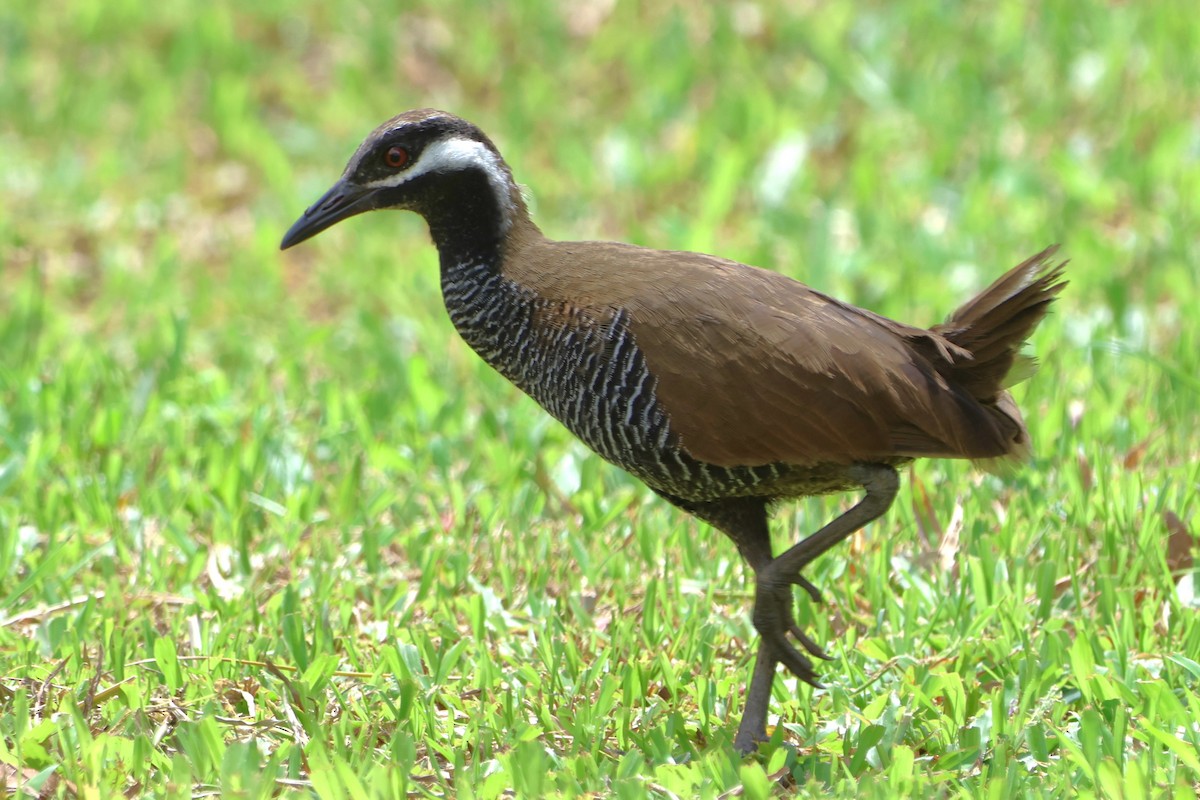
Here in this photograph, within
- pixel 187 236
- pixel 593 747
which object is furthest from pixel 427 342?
pixel 593 747

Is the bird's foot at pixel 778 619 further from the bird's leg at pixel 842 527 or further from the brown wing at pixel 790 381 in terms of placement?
the brown wing at pixel 790 381

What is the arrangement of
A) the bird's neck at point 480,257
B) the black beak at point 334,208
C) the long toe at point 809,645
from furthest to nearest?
the black beak at point 334,208 < the bird's neck at point 480,257 < the long toe at point 809,645

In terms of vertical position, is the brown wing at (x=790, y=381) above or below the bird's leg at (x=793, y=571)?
above

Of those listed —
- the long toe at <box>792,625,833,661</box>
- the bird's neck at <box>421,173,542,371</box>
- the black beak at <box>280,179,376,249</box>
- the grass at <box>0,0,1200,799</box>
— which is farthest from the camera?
the black beak at <box>280,179,376,249</box>

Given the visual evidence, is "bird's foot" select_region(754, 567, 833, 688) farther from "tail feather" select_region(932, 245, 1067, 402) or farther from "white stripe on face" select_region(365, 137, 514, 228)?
"white stripe on face" select_region(365, 137, 514, 228)

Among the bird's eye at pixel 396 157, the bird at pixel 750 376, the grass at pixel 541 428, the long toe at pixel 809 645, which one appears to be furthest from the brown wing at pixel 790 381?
the bird's eye at pixel 396 157

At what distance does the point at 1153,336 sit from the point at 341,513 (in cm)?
344

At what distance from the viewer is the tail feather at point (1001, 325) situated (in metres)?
4.04

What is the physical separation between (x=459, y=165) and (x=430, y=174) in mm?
84

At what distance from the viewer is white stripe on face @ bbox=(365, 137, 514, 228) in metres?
4.41

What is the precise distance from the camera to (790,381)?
398 cm

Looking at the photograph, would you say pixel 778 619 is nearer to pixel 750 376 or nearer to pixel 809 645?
pixel 809 645

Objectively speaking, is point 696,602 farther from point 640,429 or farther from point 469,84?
point 469,84

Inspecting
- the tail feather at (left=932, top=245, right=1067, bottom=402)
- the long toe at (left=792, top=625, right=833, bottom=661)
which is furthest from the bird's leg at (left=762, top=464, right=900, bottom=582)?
the tail feather at (left=932, top=245, right=1067, bottom=402)
